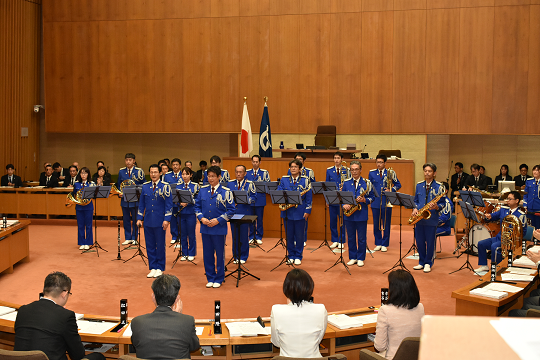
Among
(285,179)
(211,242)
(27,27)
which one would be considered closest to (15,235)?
(211,242)

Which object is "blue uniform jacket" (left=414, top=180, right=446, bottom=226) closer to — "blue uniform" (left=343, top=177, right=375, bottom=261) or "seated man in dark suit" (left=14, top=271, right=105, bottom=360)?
"blue uniform" (left=343, top=177, right=375, bottom=261)

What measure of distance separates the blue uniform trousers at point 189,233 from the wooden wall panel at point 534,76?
1113cm

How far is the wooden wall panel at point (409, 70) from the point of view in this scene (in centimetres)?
1568

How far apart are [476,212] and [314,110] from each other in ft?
28.6

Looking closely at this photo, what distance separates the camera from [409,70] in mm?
15828

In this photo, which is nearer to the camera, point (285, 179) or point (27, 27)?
point (285, 179)

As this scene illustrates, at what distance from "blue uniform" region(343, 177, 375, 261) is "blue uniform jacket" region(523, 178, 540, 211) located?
372 centimetres

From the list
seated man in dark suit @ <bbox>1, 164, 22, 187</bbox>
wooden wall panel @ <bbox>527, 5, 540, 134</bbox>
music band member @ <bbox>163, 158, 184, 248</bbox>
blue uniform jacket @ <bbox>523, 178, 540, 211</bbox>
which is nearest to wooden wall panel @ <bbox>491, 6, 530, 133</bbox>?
wooden wall panel @ <bbox>527, 5, 540, 134</bbox>

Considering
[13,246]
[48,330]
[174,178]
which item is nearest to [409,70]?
[174,178]

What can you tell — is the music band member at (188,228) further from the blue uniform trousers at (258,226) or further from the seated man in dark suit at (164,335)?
the seated man in dark suit at (164,335)

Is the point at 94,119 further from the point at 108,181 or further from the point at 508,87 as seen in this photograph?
the point at 508,87

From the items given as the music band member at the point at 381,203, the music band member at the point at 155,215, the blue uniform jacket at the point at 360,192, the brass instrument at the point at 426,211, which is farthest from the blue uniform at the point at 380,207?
the music band member at the point at 155,215

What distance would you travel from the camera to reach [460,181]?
15.2 metres

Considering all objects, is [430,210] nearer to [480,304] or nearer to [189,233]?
[480,304]
